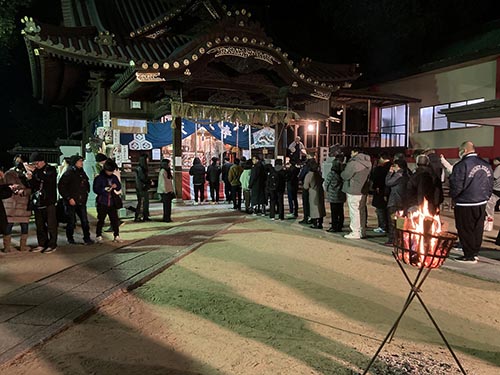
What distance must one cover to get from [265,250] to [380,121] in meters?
16.5

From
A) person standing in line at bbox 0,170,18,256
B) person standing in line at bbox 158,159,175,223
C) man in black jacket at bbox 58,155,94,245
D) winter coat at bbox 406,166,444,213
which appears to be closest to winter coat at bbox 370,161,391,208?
winter coat at bbox 406,166,444,213

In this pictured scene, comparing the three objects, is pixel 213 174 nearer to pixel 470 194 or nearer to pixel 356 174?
pixel 356 174

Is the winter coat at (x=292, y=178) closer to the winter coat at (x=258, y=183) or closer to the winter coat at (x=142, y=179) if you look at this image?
the winter coat at (x=258, y=183)

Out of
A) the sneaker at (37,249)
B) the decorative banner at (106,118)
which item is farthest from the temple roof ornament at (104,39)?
the sneaker at (37,249)

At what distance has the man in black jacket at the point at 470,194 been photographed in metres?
6.65

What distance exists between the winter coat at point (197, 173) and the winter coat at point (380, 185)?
6.74 m

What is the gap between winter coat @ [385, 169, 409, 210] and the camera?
7886mm

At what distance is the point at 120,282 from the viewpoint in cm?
553

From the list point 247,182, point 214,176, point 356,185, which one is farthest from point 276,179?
point 214,176

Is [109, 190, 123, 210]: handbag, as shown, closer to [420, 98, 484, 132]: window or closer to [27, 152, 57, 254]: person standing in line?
[27, 152, 57, 254]: person standing in line

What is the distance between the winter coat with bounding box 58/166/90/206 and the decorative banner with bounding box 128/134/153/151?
7.83 meters

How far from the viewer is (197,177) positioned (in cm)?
1434

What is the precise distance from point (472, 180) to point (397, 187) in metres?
1.61

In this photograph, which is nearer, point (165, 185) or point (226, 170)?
point (165, 185)
